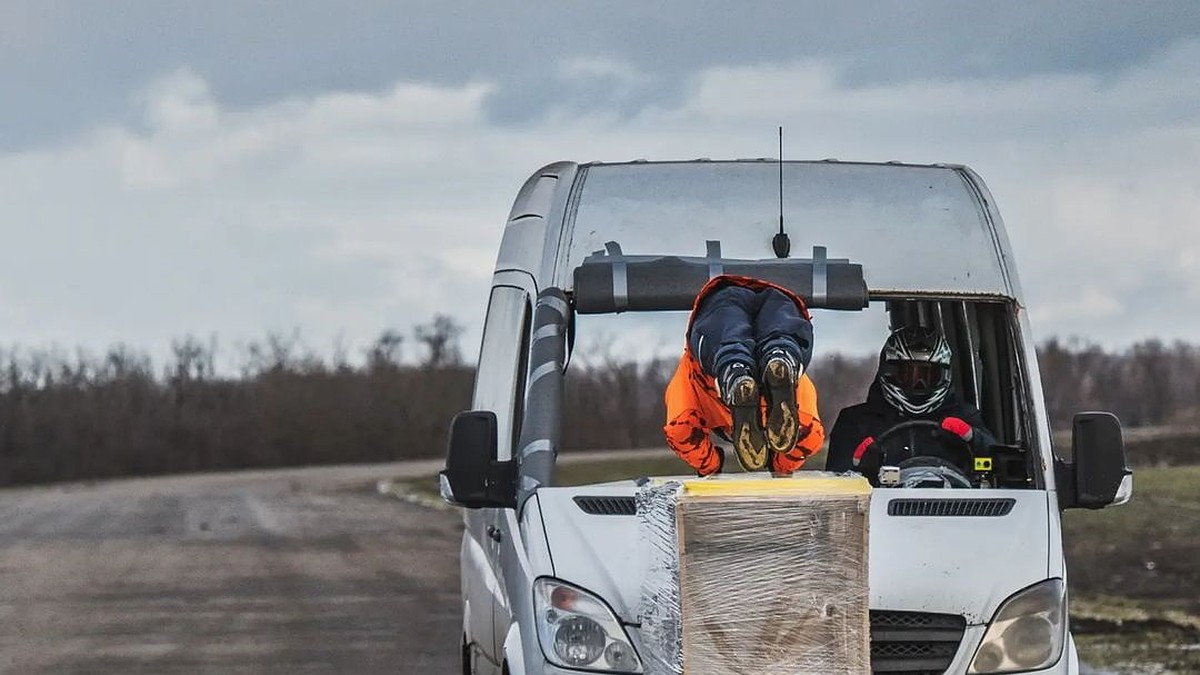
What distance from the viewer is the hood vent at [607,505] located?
20.5ft

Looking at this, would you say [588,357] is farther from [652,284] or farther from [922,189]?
[922,189]

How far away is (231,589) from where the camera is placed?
21.1m

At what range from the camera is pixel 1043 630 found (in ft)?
19.9

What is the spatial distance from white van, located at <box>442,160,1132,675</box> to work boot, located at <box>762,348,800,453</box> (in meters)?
0.50

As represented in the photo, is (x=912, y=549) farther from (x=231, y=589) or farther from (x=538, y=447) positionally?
(x=231, y=589)

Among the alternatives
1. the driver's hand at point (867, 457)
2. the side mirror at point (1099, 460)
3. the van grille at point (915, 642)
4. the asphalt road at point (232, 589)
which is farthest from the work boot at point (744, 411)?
the asphalt road at point (232, 589)

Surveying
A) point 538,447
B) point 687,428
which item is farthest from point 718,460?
point 538,447

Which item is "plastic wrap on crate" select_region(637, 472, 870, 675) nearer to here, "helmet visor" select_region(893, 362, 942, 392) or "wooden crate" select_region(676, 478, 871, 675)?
"wooden crate" select_region(676, 478, 871, 675)

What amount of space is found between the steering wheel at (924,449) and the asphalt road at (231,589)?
7.15 meters

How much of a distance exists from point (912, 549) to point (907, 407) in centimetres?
156

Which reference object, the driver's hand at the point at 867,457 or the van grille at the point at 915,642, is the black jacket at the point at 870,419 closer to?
the driver's hand at the point at 867,457

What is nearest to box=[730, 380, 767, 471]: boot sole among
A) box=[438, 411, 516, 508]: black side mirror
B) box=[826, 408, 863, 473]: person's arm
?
box=[438, 411, 516, 508]: black side mirror

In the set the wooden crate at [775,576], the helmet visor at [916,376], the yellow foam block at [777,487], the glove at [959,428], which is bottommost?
the wooden crate at [775,576]

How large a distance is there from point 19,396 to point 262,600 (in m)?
70.2
